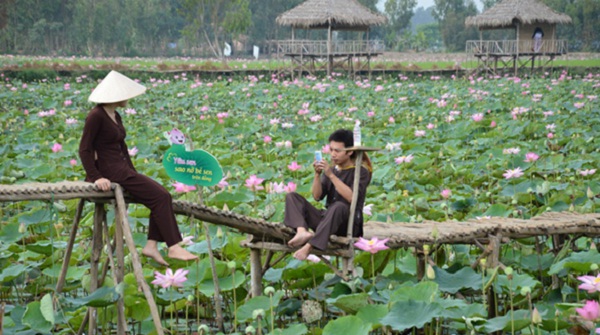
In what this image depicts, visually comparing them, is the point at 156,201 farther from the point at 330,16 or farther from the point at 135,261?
the point at 330,16

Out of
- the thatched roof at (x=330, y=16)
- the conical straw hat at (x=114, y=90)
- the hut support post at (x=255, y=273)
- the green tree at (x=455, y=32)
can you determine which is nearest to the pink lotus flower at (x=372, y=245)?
the hut support post at (x=255, y=273)

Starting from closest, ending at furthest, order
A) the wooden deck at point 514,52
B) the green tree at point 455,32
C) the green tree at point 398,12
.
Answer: the wooden deck at point 514,52
the green tree at point 455,32
the green tree at point 398,12

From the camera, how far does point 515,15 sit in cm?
2347

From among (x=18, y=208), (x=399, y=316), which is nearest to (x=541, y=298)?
(x=399, y=316)

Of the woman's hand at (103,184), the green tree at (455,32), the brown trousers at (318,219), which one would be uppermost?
the green tree at (455,32)

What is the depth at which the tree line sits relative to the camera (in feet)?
126

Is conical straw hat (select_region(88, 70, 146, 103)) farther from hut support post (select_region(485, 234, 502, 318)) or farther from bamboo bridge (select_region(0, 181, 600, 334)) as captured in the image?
hut support post (select_region(485, 234, 502, 318))

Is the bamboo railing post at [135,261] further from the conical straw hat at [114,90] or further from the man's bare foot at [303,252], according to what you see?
the man's bare foot at [303,252]

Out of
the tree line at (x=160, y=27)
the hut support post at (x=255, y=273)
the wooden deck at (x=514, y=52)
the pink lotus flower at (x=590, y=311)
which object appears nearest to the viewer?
the pink lotus flower at (x=590, y=311)

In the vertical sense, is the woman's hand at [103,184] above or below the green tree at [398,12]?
below

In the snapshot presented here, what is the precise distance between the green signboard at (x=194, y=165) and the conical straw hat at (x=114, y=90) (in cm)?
24

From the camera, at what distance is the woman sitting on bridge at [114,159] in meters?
2.93

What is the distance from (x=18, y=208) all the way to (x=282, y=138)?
3.21m

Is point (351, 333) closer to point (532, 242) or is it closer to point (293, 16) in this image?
point (532, 242)
